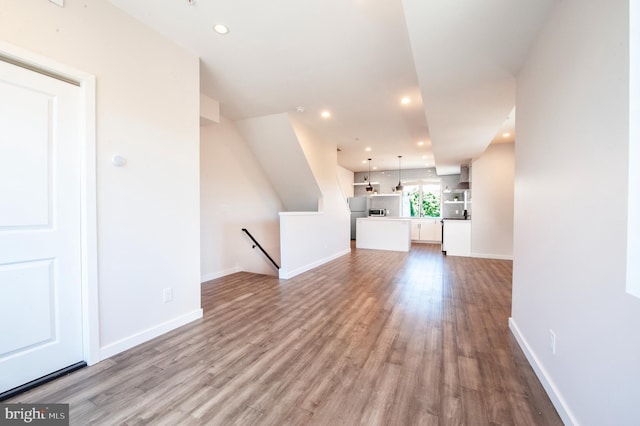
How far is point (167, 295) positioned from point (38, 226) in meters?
1.12

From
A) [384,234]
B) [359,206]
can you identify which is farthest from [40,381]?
[359,206]

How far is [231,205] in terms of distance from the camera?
4879 millimetres

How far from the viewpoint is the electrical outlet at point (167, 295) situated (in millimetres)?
2469

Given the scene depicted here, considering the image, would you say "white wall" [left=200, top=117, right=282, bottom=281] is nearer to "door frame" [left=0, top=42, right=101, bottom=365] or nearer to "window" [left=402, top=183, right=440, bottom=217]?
"door frame" [left=0, top=42, right=101, bottom=365]

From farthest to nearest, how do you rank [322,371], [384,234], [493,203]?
[384,234]
[493,203]
[322,371]

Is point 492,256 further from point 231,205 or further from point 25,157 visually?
point 25,157

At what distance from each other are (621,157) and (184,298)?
3.28 metres

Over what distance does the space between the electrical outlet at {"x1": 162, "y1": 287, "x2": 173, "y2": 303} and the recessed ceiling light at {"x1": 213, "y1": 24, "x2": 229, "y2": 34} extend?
248 centimetres

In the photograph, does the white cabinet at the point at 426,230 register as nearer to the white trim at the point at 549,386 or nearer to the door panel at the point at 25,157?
the white trim at the point at 549,386

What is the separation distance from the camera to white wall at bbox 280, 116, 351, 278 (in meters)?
4.57

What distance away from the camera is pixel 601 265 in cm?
114

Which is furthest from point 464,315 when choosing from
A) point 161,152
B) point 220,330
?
point 161,152

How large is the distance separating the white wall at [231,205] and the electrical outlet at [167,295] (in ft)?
6.05

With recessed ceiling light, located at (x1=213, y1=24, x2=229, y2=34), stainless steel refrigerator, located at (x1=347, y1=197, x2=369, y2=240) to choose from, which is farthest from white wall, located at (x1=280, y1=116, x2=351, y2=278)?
stainless steel refrigerator, located at (x1=347, y1=197, x2=369, y2=240)
